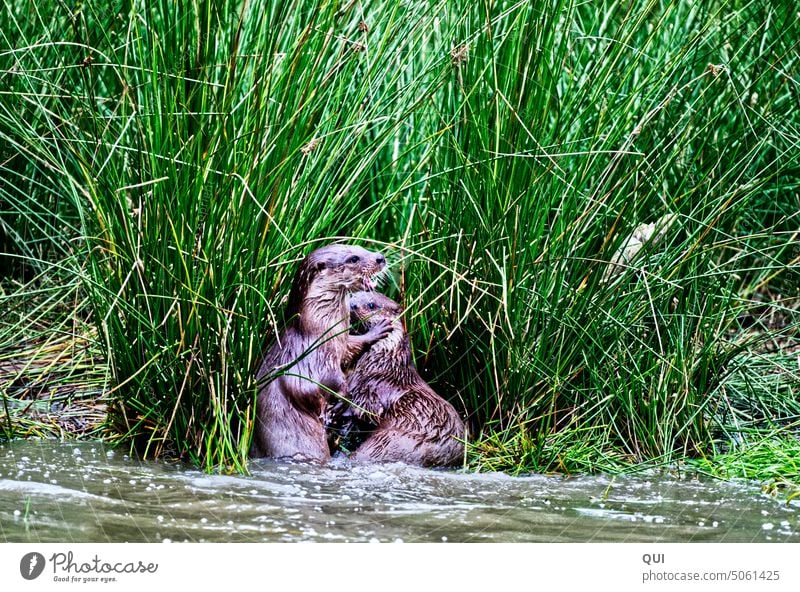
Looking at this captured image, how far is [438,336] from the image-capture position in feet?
13.4

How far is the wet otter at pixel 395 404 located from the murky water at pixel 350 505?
96 millimetres

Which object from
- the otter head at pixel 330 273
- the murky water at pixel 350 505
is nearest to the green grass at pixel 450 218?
the otter head at pixel 330 273

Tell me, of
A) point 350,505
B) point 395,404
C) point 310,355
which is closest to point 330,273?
point 310,355

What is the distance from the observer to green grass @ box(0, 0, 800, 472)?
353cm

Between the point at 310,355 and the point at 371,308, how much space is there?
42 centimetres

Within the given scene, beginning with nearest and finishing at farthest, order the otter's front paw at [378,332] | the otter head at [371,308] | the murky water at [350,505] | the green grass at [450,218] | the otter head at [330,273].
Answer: the murky water at [350,505] < the green grass at [450,218] < the otter head at [330,273] < the otter's front paw at [378,332] < the otter head at [371,308]

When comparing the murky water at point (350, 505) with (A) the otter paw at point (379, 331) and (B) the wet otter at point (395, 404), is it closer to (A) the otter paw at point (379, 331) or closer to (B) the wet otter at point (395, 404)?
(B) the wet otter at point (395, 404)

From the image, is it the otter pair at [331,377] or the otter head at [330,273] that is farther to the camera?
the otter head at [330,273]

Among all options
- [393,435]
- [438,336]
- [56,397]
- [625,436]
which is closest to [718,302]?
[625,436]

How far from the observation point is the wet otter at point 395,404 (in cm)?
372

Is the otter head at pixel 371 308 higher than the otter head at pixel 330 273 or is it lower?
lower

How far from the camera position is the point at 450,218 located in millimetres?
4020

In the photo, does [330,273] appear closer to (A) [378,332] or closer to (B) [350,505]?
(A) [378,332]

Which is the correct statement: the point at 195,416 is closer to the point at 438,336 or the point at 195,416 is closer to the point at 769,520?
the point at 438,336
